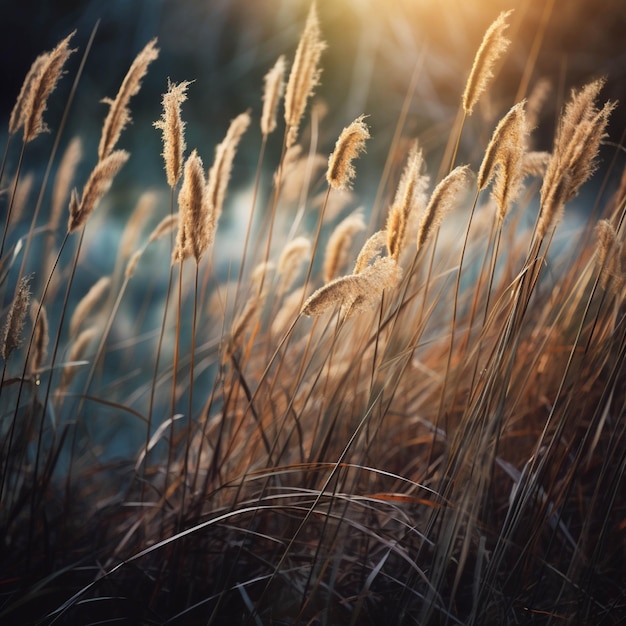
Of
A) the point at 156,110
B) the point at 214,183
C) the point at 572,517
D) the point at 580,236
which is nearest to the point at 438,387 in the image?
the point at 572,517

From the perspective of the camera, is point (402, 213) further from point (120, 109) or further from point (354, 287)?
point (120, 109)

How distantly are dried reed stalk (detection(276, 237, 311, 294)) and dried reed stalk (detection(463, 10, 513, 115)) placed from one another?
1.25 ft

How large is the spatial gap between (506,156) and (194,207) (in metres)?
0.42

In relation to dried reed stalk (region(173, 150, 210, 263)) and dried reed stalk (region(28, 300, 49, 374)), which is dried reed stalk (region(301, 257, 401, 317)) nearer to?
dried reed stalk (region(173, 150, 210, 263))

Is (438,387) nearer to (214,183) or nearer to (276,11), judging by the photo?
(214,183)

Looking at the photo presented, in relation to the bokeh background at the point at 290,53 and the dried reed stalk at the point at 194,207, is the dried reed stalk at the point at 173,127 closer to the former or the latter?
the dried reed stalk at the point at 194,207

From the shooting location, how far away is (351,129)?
837 mm

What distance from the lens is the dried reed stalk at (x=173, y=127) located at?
32.3 inches

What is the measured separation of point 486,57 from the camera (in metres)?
0.85

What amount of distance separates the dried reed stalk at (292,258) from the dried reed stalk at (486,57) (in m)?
0.38

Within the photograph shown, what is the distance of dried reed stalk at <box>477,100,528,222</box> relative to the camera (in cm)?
78

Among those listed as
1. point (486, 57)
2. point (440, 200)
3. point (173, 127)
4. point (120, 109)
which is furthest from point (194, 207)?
point (486, 57)

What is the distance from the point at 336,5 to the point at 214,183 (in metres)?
2.28

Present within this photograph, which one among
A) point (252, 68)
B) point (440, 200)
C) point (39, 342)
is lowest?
point (39, 342)
